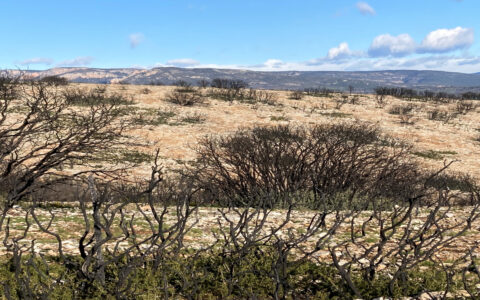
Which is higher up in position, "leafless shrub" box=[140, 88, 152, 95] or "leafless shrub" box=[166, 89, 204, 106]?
"leafless shrub" box=[140, 88, 152, 95]

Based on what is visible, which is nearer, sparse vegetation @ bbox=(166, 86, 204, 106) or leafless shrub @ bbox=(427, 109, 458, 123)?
sparse vegetation @ bbox=(166, 86, 204, 106)

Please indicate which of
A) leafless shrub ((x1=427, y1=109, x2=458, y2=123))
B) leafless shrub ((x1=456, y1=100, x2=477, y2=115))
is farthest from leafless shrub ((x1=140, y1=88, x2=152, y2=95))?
leafless shrub ((x1=456, y1=100, x2=477, y2=115))

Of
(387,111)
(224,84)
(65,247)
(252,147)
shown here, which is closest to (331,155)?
(252,147)

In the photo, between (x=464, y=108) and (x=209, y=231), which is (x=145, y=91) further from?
(x=209, y=231)

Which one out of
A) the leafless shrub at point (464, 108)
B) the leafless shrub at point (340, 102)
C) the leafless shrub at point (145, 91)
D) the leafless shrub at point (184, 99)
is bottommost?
the leafless shrub at point (464, 108)

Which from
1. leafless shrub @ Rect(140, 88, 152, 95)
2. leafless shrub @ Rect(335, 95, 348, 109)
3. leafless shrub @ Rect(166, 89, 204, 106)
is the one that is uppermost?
leafless shrub @ Rect(140, 88, 152, 95)

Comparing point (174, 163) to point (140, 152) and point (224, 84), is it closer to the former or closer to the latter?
point (140, 152)

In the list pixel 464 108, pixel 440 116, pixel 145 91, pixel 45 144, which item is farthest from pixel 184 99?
pixel 464 108

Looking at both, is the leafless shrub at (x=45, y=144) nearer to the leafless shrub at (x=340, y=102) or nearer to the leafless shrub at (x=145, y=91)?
the leafless shrub at (x=145, y=91)

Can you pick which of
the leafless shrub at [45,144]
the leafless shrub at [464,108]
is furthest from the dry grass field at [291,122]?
the leafless shrub at [45,144]

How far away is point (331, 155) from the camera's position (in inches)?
448

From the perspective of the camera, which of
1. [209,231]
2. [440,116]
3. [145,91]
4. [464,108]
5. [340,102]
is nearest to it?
[209,231]

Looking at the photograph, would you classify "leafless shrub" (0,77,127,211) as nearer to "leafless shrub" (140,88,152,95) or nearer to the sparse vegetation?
the sparse vegetation

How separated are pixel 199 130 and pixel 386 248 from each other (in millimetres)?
19132
